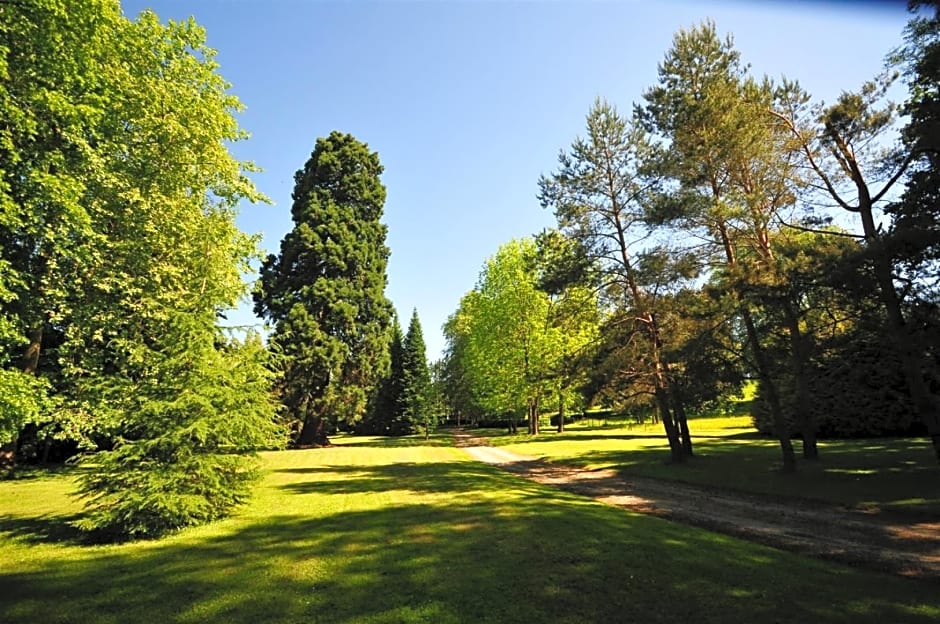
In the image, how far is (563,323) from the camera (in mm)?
21641

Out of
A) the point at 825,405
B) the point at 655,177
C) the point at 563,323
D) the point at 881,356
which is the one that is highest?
the point at 655,177

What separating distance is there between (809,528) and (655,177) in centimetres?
1371

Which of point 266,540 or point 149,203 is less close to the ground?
point 149,203

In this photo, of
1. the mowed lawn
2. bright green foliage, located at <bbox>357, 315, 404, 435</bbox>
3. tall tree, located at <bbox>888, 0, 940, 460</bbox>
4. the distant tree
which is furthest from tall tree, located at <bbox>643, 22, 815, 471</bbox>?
bright green foliage, located at <bbox>357, 315, 404, 435</bbox>

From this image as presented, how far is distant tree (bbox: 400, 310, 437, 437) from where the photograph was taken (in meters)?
53.0

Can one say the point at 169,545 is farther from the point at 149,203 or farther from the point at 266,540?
the point at 149,203

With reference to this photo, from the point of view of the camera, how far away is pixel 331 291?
31672 mm

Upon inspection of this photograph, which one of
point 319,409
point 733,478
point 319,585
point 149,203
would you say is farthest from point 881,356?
point 319,409

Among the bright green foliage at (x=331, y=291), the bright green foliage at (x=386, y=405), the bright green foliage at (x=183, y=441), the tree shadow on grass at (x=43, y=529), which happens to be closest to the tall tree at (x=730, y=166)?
the bright green foliage at (x=183, y=441)

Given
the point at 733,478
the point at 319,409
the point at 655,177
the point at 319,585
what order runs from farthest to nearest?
the point at 319,409 → the point at 655,177 → the point at 733,478 → the point at 319,585

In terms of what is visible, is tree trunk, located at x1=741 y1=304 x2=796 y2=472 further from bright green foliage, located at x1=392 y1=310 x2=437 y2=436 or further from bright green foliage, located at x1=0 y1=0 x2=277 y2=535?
bright green foliage, located at x1=392 y1=310 x2=437 y2=436

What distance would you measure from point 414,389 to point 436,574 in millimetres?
48147

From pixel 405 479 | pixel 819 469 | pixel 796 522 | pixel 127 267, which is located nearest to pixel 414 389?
pixel 405 479

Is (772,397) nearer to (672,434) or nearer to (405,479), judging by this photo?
(672,434)
